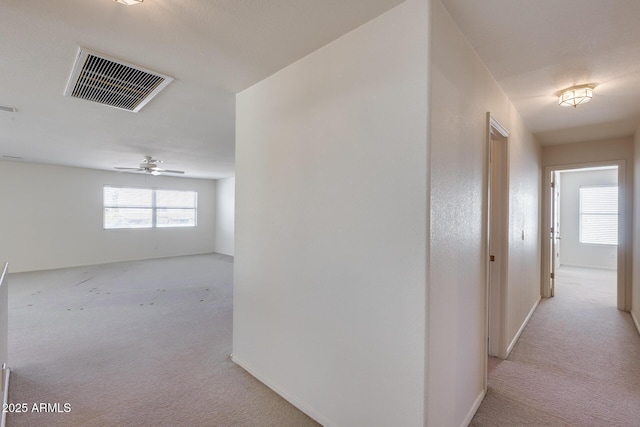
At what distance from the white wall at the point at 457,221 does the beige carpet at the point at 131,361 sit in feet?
3.24

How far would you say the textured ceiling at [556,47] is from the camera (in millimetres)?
1464

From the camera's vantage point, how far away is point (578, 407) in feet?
6.69

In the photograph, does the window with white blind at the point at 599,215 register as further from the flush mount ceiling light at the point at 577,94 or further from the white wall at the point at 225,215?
the white wall at the point at 225,215

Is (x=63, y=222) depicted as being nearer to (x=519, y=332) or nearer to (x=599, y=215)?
(x=519, y=332)

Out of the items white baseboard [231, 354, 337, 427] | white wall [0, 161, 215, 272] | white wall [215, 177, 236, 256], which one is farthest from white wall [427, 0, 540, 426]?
white wall [0, 161, 215, 272]

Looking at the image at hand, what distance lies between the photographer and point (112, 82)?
225 cm

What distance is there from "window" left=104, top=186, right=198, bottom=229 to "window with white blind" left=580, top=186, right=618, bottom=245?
11.1 meters

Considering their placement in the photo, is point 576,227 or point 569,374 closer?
point 569,374

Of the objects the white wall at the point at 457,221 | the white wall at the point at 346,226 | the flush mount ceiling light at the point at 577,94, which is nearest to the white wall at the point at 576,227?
the flush mount ceiling light at the point at 577,94

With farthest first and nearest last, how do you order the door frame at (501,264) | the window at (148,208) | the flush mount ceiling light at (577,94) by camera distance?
the window at (148,208), the door frame at (501,264), the flush mount ceiling light at (577,94)

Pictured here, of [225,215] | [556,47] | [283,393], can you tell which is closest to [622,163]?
[556,47]

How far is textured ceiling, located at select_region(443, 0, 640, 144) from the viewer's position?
4.80ft

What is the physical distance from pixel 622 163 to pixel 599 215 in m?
4.26

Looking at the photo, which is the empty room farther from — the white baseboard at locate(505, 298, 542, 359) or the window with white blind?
the window with white blind
